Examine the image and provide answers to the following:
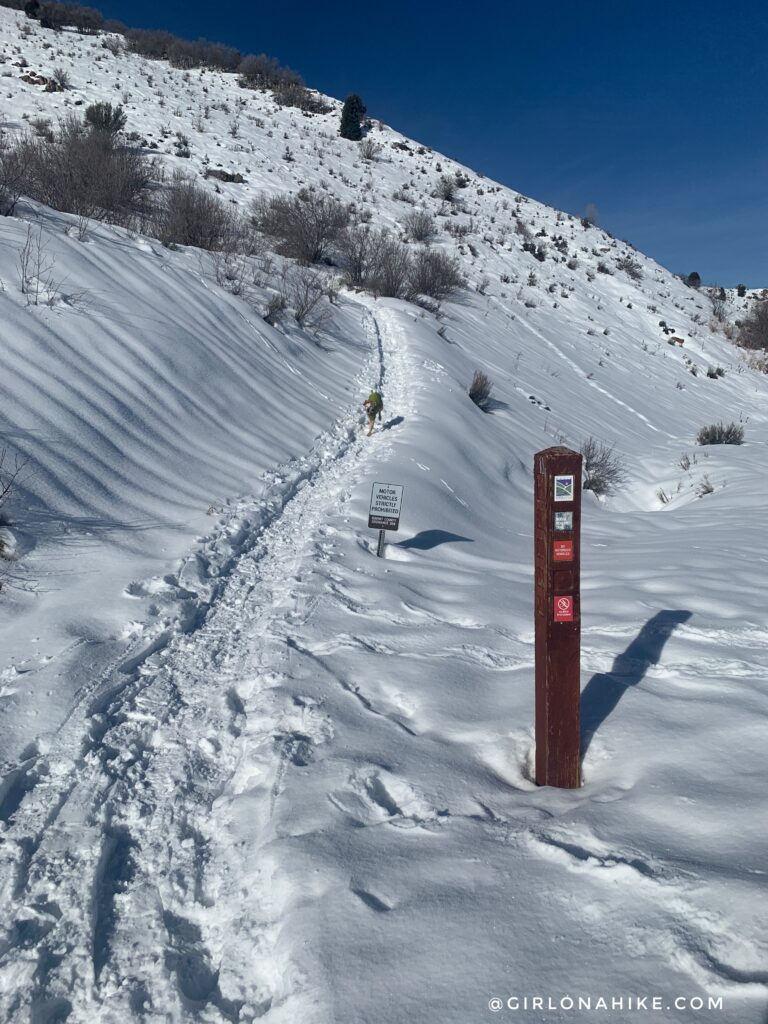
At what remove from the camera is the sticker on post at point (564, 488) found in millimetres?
2346

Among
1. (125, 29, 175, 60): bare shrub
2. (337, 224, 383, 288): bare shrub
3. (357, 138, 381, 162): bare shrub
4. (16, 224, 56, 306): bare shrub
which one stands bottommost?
(16, 224, 56, 306): bare shrub

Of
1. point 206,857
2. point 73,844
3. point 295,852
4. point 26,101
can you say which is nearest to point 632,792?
point 295,852

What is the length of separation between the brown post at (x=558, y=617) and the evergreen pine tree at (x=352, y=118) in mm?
36613

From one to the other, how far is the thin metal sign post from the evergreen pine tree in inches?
1350

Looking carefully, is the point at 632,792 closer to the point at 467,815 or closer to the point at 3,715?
the point at 467,815

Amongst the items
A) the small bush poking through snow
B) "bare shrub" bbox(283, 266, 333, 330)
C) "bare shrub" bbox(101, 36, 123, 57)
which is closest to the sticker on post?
"bare shrub" bbox(283, 266, 333, 330)

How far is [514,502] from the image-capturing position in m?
8.23

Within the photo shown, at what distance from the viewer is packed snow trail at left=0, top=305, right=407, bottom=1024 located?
1.77 metres

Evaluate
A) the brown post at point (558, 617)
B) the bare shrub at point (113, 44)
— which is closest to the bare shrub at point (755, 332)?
the brown post at point (558, 617)

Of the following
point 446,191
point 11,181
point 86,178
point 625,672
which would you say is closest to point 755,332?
point 446,191

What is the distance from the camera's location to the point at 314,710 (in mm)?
3047

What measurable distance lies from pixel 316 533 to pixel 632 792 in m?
3.59

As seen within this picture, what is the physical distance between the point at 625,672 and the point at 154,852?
7.82 ft

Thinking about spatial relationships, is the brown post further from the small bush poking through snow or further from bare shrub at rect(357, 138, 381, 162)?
bare shrub at rect(357, 138, 381, 162)
